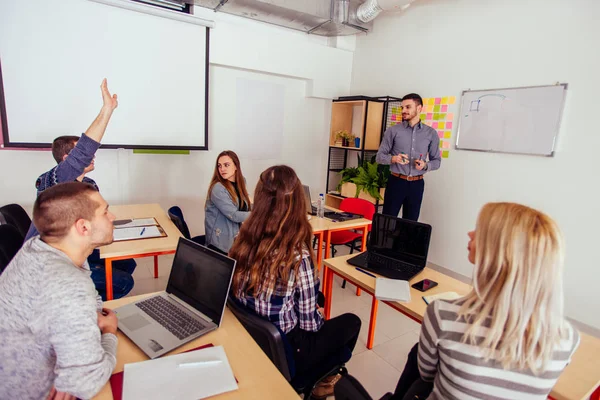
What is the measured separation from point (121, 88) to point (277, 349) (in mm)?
3363

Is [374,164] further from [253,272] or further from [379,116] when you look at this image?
[253,272]

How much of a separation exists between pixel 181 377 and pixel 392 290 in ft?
3.75

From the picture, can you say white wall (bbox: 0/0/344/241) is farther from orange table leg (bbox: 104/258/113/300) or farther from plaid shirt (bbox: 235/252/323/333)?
plaid shirt (bbox: 235/252/323/333)

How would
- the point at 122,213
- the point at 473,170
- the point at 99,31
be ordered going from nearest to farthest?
the point at 122,213, the point at 99,31, the point at 473,170

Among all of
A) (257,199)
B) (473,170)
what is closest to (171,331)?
(257,199)

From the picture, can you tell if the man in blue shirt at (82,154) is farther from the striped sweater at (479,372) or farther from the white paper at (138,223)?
the striped sweater at (479,372)

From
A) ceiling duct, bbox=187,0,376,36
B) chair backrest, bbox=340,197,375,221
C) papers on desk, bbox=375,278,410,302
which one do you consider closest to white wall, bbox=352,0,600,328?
ceiling duct, bbox=187,0,376,36

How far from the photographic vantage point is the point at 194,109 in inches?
159

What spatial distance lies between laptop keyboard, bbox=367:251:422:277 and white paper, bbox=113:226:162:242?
152cm

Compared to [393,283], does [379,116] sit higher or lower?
higher

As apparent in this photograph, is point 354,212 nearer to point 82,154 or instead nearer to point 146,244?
point 146,244

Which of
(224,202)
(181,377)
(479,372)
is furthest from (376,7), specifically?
(181,377)

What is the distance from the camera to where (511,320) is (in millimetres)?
917

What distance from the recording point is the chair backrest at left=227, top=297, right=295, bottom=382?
1.32m
